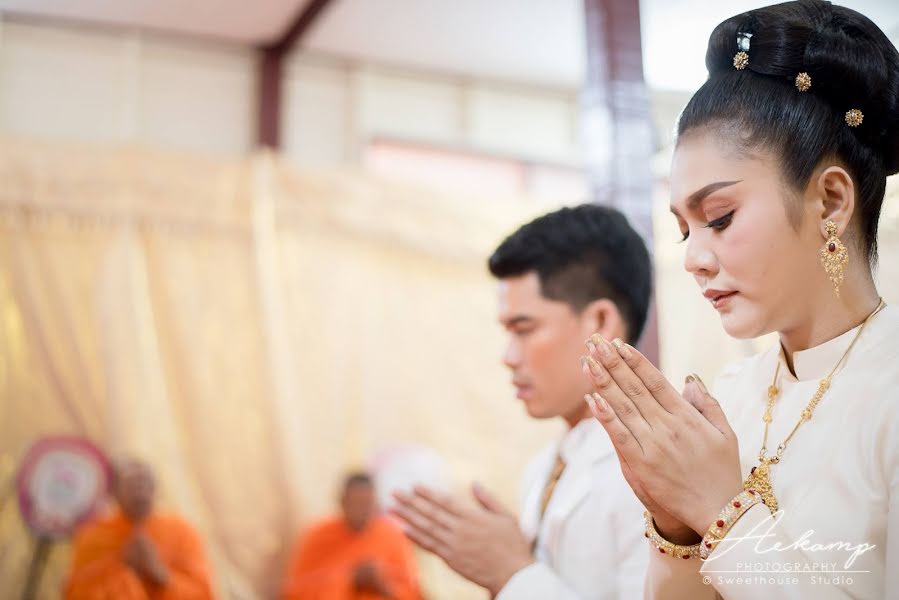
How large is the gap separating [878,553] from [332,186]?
3.08 meters

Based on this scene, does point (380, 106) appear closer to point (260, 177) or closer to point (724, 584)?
point (260, 177)

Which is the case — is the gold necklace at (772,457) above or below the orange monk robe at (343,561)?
above

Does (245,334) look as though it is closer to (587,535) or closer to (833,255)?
(587,535)

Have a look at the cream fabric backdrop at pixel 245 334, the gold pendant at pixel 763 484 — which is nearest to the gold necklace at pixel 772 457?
the gold pendant at pixel 763 484

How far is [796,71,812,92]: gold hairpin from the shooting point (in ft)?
2.95

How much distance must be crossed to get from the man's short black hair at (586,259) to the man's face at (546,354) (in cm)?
3

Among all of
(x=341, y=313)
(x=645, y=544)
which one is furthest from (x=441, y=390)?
(x=645, y=544)

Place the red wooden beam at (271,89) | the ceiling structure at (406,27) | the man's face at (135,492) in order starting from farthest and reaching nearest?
the red wooden beam at (271,89), the ceiling structure at (406,27), the man's face at (135,492)

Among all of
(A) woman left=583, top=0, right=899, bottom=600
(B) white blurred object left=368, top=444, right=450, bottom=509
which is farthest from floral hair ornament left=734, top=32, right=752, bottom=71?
(B) white blurred object left=368, top=444, right=450, bottom=509

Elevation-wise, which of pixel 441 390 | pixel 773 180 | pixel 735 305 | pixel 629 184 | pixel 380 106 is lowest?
pixel 441 390

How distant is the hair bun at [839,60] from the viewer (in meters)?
0.89

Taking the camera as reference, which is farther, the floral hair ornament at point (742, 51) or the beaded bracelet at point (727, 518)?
the floral hair ornament at point (742, 51)

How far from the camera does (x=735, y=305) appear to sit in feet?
2.94

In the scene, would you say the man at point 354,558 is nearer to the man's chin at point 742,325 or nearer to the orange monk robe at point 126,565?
the orange monk robe at point 126,565
